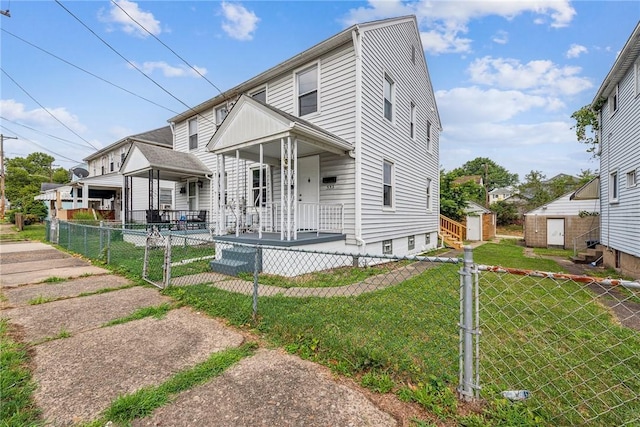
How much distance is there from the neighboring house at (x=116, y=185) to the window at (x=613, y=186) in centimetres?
1862

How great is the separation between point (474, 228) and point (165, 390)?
21750 millimetres

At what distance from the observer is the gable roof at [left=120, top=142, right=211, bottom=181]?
10.8m

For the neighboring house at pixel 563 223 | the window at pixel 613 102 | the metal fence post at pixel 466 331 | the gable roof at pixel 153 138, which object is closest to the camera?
the metal fence post at pixel 466 331

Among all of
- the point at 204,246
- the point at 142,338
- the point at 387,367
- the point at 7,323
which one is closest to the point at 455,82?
the point at 204,246

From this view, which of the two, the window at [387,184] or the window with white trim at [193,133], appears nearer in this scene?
the window at [387,184]

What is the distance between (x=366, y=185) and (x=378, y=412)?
6.39 meters

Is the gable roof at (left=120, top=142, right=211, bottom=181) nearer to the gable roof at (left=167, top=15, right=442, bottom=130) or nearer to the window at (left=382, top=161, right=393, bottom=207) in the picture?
the gable roof at (left=167, top=15, right=442, bottom=130)

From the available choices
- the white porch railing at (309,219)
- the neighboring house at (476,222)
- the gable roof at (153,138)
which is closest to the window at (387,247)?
the white porch railing at (309,219)

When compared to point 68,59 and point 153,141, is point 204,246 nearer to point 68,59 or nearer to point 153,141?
point 68,59

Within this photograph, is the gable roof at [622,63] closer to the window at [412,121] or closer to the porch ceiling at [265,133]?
the window at [412,121]

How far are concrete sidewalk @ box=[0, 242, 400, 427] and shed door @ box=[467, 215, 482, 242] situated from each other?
2058 cm

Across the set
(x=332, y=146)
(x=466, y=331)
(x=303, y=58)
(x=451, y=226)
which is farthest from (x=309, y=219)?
(x=451, y=226)

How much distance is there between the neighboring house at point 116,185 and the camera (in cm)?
1559

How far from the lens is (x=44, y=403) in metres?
2.13
